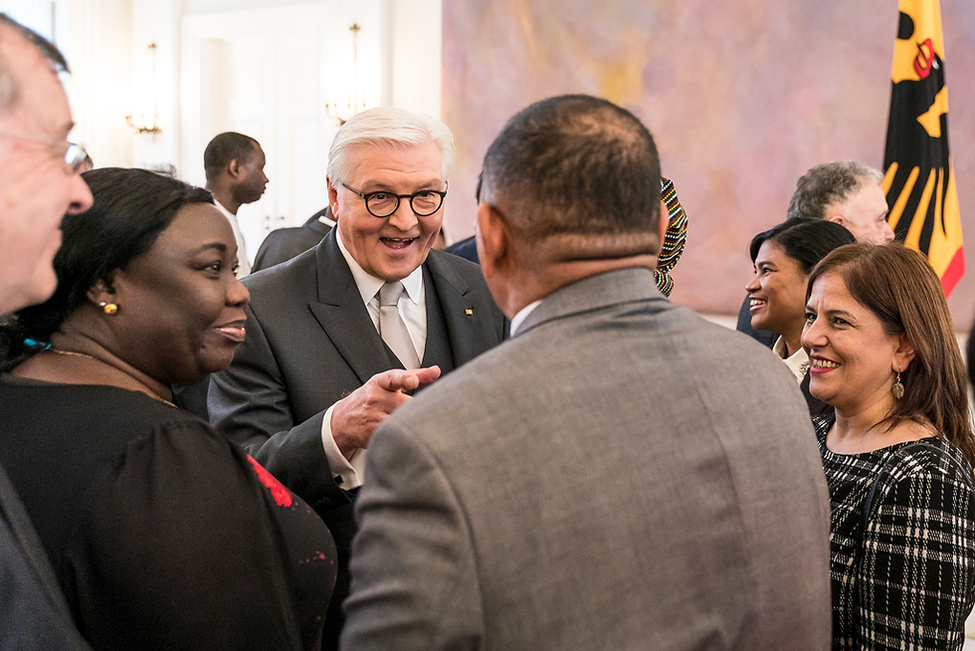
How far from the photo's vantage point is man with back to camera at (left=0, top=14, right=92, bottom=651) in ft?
3.29

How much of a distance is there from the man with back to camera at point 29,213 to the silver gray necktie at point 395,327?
3.56 ft

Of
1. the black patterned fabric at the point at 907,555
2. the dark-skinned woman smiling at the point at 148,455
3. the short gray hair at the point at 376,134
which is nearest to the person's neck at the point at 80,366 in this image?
the dark-skinned woman smiling at the point at 148,455

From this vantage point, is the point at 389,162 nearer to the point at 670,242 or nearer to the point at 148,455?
the point at 148,455

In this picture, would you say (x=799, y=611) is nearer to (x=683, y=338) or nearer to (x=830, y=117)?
(x=683, y=338)

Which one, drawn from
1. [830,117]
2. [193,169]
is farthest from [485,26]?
[193,169]

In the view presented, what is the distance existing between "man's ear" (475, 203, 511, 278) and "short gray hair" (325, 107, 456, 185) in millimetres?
1011

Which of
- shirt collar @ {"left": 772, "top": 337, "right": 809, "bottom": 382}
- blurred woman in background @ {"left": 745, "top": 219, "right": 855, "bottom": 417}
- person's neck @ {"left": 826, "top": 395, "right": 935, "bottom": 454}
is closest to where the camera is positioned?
person's neck @ {"left": 826, "top": 395, "right": 935, "bottom": 454}

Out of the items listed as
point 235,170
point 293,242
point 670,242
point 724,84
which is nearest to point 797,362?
point 670,242

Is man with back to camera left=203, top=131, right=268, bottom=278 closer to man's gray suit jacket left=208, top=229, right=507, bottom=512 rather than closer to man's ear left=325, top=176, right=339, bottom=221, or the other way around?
man's ear left=325, top=176, right=339, bottom=221

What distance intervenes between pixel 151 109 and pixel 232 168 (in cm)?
324

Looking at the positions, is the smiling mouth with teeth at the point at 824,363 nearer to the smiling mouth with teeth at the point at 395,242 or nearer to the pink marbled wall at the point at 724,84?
the smiling mouth with teeth at the point at 395,242

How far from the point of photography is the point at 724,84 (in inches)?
228

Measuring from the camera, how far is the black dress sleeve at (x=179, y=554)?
1.20 m

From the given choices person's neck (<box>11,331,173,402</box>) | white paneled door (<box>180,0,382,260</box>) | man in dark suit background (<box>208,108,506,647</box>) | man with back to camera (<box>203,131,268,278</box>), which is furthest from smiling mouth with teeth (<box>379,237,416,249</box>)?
white paneled door (<box>180,0,382,260</box>)
